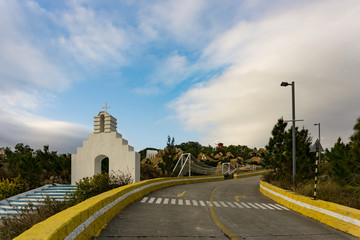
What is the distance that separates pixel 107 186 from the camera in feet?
44.5

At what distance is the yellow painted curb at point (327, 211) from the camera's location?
7.63 m

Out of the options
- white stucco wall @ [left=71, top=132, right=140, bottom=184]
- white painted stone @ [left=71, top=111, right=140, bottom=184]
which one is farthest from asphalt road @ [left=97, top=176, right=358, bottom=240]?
white painted stone @ [left=71, top=111, right=140, bottom=184]

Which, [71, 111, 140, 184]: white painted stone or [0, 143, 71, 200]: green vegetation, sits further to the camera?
[71, 111, 140, 184]: white painted stone

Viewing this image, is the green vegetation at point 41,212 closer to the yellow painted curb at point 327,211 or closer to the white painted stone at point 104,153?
the white painted stone at point 104,153

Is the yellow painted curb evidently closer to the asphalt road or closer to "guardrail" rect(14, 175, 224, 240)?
the asphalt road

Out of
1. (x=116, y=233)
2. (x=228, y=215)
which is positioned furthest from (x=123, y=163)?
(x=116, y=233)

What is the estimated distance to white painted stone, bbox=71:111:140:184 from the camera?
64.6ft

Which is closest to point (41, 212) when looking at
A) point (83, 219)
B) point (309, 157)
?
point (83, 219)

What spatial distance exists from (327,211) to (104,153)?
52.2ft

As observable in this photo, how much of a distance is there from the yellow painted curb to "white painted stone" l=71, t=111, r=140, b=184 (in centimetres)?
1127

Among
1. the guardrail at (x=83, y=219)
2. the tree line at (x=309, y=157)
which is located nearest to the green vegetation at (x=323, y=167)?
the tree line at (x=309, y=157)

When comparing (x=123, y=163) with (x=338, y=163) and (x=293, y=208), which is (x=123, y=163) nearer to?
(x=293, y=208)

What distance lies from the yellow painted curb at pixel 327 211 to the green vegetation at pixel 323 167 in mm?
650

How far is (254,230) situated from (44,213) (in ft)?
19.7
